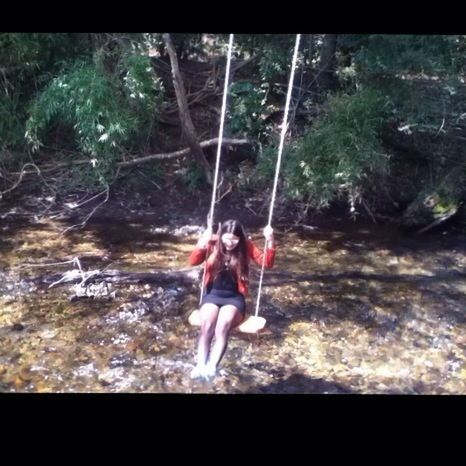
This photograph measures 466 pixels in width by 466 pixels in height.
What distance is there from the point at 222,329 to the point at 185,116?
2441 mm

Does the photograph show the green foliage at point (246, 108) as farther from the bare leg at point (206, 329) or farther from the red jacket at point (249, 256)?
the bare leg at point (206, 329)

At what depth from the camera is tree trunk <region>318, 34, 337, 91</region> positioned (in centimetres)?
410

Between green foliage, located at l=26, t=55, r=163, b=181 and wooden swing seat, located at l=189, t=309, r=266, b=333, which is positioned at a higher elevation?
green foliage, located at l=26, t=55, r=163, b=181

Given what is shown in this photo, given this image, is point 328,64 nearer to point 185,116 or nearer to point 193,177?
point 185,116

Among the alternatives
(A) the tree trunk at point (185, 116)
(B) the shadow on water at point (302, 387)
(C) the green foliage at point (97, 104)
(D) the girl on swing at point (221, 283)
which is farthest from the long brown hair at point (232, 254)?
(A) the tree trunk at point (185, 116)

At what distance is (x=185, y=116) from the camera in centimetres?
437

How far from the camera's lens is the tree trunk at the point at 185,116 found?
3.94 meters

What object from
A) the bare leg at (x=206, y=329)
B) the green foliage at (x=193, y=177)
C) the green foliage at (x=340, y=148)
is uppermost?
the green foliage at (x=340, y=148)

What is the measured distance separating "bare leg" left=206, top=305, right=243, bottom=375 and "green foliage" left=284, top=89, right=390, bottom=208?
1.69 m

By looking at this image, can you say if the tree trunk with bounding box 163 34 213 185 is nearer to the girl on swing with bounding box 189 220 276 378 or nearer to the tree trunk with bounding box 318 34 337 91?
the tree trunk with bounding box 318 34 337 91

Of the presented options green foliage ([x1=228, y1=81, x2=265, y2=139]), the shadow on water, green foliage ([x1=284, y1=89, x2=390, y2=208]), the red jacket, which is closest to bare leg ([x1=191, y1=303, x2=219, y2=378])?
the red jacket

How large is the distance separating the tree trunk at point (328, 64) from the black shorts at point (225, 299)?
7.91 feet

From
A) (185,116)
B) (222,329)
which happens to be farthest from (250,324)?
(185,116)
